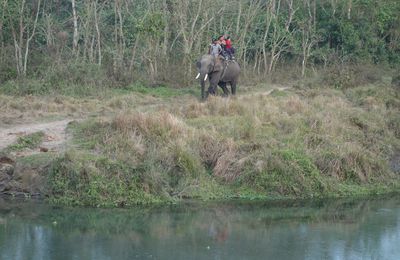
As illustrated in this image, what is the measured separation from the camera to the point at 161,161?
49.9 ft

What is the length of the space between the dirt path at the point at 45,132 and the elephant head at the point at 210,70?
5.15 meters

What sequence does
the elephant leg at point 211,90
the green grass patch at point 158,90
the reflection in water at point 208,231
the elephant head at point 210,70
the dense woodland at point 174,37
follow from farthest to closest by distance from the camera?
the dense woodland at point 174,37 → the green grass patch at point 158,90 → the elephant leg at point 211,90 → the elephant head at point 210,70 → the reflection in water at point 208,231

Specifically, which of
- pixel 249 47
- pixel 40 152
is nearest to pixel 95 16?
pixel 249 47

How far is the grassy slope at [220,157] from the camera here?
14.4 m

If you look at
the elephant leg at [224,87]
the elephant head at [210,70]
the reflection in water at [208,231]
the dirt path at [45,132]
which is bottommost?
the reflection in water at [208,231]

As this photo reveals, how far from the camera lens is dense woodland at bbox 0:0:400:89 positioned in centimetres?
2434

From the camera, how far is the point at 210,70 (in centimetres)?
2247

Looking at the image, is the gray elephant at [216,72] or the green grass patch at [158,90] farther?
the green grass patch at [158,90]

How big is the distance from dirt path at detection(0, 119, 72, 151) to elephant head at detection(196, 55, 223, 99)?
16.9 feet

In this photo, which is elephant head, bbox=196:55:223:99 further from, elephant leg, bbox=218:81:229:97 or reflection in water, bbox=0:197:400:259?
reflection in water, bbox=0:197:400:259

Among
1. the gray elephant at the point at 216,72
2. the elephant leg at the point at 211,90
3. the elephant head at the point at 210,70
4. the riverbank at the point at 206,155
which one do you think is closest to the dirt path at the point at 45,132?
the riverbank at the point at 206,155

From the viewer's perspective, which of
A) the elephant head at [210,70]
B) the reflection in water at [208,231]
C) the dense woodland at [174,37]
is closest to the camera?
the reflection in water at [208,231]

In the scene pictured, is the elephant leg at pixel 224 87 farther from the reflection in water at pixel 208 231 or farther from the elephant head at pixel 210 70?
the reflection in water at pixel 208 231

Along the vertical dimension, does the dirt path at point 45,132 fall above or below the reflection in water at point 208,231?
above
